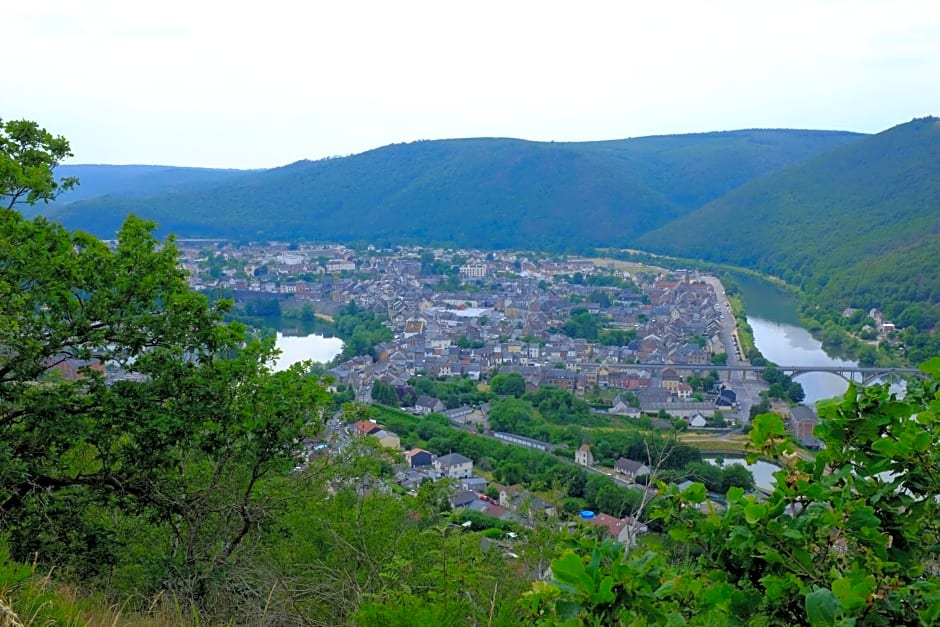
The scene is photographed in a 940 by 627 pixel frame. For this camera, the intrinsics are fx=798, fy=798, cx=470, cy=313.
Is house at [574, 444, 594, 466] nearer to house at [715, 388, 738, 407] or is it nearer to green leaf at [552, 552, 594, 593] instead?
house at [715, 388, 738, 407]

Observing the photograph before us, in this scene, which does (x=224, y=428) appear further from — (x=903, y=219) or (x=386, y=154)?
(x=386, y=154)

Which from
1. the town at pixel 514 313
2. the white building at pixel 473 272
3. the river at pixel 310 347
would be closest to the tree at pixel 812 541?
the town at pixel 514 313

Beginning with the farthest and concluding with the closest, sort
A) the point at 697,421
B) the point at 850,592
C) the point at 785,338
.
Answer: the point at 785,338 < the point at 697,421 < the point at 850,592

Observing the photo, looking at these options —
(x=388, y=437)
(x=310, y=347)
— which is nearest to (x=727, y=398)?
(x=388, y=437)

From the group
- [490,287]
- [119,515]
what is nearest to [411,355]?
[490,287]

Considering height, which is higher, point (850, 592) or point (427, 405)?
point (850, 592)

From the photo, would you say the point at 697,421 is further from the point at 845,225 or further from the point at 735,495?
the point at 845,225

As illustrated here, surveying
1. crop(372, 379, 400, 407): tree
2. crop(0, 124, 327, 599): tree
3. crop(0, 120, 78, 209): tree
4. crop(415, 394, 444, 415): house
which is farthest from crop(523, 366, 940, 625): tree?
crop(372, 379, 400, 407): tree
